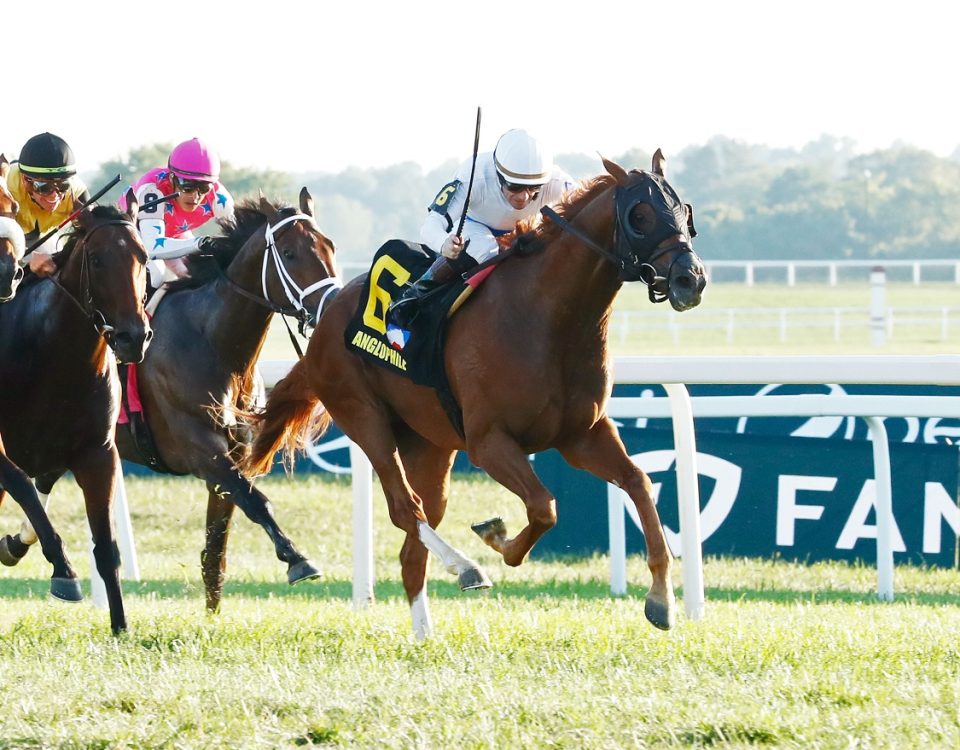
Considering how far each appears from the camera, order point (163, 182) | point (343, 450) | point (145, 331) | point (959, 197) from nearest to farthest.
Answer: point (145, 331), point (163, 182), point (343, 450), point (959, 197)

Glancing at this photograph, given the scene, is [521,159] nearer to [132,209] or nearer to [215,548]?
[132,209]

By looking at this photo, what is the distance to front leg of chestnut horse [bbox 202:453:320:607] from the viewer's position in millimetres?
6094

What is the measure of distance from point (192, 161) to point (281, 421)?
4.83 feet

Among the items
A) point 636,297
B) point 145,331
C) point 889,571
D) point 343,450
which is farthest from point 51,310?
point 636,297

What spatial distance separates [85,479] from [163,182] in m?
2.32

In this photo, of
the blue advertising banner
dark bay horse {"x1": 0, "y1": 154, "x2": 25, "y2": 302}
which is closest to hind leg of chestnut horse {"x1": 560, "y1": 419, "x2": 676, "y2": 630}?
dark bay horse {"x1": 0, "y1": 154, "x2": 25, "y2": 302}

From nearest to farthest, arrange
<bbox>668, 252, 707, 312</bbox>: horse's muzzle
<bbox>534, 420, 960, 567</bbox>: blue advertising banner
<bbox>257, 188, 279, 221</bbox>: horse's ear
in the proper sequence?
<bbox>668, 252, 707, 312</bbox>: horse's muzzle
<bbox>257, 188, 279, 221</bbox>: horse's ear
<bbox>534, 420, 960, 567</bbox>: blue advertising banner

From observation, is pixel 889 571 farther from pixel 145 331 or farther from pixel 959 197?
pixel 959 197

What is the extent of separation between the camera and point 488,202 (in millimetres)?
6074

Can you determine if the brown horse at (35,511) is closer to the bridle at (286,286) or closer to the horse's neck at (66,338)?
the horse's neck at (66,338)

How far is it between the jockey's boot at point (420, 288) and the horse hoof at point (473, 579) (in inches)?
38.6

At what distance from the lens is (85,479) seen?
5781 mm

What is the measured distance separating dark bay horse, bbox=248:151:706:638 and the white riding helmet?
27 centimetres

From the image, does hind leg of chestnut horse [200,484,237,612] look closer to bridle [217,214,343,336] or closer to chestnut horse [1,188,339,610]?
Result: chestnut horse [1,188,339,610]
